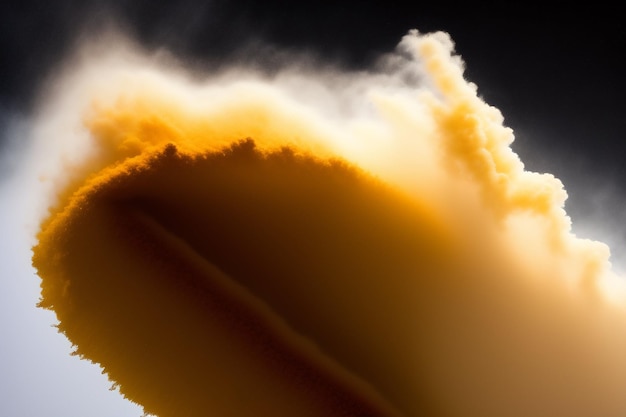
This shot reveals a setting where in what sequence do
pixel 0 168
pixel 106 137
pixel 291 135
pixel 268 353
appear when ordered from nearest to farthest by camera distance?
pixel 268 353 < pixel 106 137 < pixel 291 135 < pixel 0 168

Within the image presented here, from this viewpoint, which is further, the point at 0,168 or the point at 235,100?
the point at 0,168

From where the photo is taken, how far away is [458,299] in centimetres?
429

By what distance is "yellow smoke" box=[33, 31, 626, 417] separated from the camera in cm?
377

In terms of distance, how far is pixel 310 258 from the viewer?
13.3 ft

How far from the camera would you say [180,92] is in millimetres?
4715

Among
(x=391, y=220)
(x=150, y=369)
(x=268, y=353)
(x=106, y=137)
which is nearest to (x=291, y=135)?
(x=391, y=220)

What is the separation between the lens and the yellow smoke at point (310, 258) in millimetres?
3768

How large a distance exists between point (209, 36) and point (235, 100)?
49.5 inches

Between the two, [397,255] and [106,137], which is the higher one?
[397,255]

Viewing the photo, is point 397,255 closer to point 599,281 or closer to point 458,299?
point 458,299

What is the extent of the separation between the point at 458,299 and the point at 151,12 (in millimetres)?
4494

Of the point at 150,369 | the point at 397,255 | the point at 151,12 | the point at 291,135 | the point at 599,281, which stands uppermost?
the point at 599,281

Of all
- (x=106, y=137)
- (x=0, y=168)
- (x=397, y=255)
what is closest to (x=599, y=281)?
(x=397, y=255)

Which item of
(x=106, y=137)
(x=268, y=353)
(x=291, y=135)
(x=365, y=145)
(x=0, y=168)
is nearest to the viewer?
(x=268, y=353)
